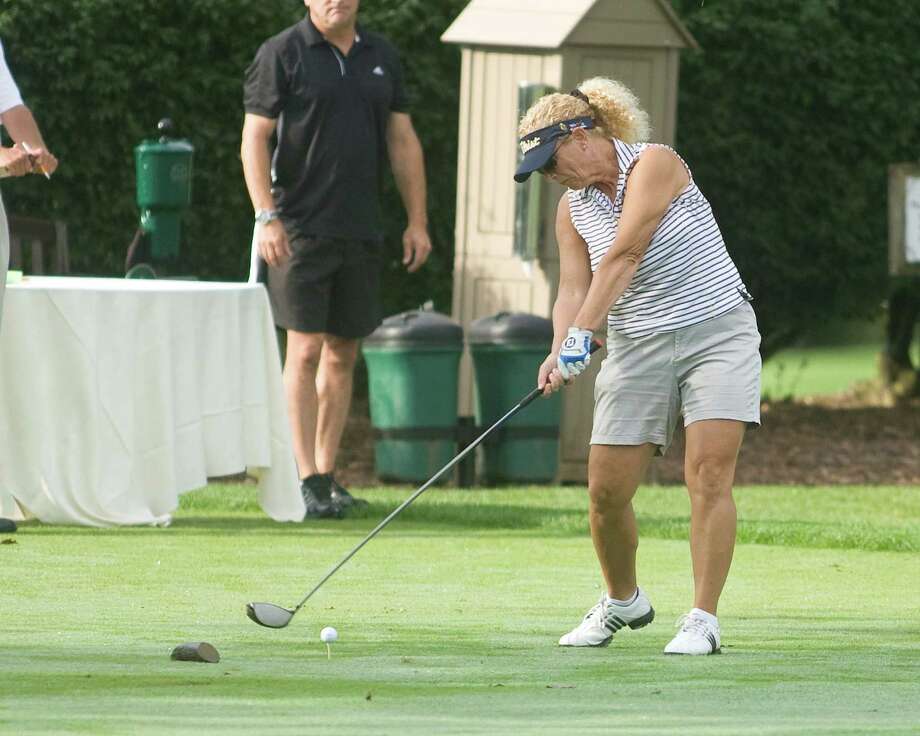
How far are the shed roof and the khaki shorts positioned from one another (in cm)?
572

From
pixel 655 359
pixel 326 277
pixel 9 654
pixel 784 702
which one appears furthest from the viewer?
pixel 326 277

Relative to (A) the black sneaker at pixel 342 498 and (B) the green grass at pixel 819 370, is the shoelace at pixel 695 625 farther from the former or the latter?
(B) the green grass at pixel 819 370

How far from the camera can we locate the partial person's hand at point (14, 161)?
6457mm

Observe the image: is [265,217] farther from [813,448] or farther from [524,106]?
[813,448]

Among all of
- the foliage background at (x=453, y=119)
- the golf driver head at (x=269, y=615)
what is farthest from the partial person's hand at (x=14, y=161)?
the foliage background at (x=453, y=119)

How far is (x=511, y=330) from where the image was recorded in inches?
446

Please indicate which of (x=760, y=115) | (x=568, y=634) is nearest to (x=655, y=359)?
(x=568, y=634)

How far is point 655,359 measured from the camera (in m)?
5.81

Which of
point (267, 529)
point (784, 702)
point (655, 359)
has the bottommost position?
point (267, 529)

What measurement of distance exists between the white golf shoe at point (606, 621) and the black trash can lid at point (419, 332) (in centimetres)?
540

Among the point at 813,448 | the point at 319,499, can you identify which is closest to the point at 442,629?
the point at 319,499

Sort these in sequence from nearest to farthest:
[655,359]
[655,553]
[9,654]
A: [9,654] < [655,359] < [655,553]

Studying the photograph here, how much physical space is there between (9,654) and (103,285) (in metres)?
3.41

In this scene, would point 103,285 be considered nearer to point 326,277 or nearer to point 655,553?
point 326,277
